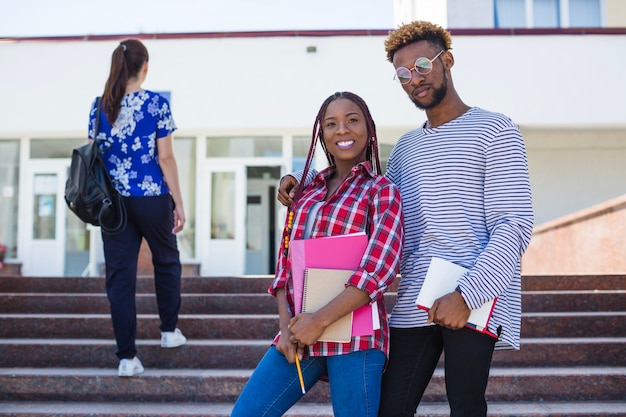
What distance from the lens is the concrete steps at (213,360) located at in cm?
398

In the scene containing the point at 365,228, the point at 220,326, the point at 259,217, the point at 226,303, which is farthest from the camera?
the point at 259,217

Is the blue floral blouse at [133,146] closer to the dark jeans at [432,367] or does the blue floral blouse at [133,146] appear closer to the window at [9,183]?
the dark jeans at [432,367]

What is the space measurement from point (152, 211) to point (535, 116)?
8.41m

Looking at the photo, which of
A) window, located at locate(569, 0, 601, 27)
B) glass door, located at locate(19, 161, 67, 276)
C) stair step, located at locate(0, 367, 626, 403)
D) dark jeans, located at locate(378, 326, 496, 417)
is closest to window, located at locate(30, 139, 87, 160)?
glass door, located at locate(19, 161, 67, 276)

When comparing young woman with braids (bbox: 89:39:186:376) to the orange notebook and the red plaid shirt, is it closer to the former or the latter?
the red plaid shirt

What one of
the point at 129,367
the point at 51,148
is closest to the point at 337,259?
the point at 129,367

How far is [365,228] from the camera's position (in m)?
2.08

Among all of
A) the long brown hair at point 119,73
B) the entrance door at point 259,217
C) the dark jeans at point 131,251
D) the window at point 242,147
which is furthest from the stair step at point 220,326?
the window at point 242,147

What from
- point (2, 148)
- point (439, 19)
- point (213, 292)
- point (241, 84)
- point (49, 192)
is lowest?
point (213, 292)

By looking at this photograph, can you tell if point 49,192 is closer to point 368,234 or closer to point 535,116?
point 535,116

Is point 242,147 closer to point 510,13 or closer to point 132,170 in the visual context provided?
point 510,13

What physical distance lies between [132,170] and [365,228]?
6.79ft

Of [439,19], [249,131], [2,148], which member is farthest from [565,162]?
[2,148]

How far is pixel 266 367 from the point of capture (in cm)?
207
